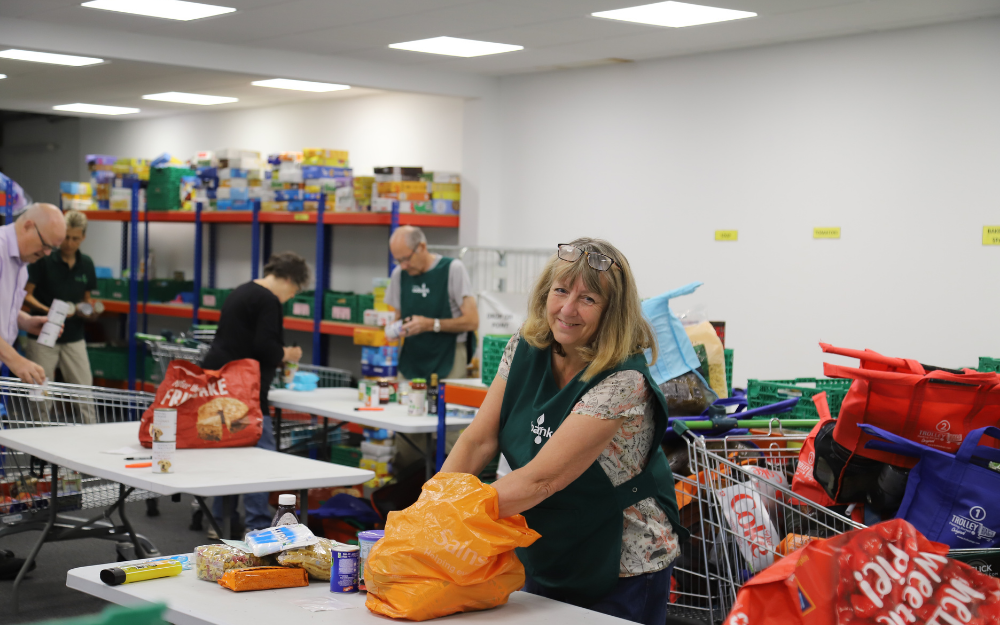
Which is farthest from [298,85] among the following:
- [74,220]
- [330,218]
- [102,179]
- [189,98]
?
[102,179]

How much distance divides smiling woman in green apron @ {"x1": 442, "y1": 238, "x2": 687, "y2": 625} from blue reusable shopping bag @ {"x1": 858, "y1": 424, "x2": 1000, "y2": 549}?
2.51ft

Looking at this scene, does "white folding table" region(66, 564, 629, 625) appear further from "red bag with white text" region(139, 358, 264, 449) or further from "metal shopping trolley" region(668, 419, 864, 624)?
"red bag with white text" region(139, 358, 264, 449)

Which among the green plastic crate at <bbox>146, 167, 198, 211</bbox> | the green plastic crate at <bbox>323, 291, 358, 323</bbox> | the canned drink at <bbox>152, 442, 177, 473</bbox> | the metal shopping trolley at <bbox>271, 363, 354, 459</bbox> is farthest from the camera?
the green plastic crate at <bbox>146, 167, 198, 211</bbox>

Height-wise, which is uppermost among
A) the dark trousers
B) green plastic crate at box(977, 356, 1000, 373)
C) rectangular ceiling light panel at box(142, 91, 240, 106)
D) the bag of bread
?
rectangular ceiling light panel at box(142, 91, 240, 106)

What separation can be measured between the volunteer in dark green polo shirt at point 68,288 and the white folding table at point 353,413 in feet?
7.88

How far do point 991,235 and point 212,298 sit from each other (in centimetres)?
699

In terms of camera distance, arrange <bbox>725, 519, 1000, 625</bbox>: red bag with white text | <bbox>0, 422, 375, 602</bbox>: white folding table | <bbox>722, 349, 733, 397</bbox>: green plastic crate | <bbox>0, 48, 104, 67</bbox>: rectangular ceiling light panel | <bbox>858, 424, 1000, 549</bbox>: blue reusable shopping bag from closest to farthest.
Answer: <bbox>725, 519, 1000, 625</bbox>: red bag with white text → <bbox>858, 424, 1000, 549</bbox>: blue reusable shopping bag → <bbox>0, 422, 375, 602</bbox>: white folding table → <bbox>722, 349, 733, 397</bbox>: green plastic crate → <bbox>0, 48, 104, 67</bbox>: rectangular ceiling light panel

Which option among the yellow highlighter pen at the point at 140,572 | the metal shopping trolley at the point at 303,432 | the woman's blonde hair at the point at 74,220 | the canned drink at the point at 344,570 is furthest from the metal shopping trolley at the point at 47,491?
the woman's blonde hair at the point at 74,220

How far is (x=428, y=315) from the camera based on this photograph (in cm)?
637

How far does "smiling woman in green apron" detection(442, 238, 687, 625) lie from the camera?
231 cm

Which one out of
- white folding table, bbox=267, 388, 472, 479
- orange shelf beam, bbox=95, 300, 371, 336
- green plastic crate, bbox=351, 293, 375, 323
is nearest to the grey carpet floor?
white folding table, bbox=267, 388, 472, 479

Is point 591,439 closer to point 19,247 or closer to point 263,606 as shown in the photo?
point 263,606

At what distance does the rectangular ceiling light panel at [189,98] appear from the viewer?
9.61 metres

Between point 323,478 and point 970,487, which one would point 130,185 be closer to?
point 323,478
